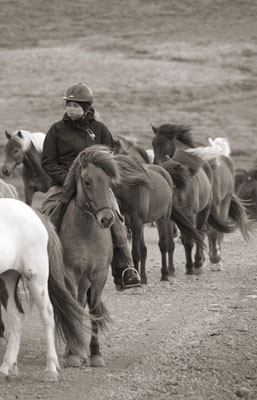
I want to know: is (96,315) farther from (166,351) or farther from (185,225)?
(185,225)

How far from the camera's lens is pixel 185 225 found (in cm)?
1471

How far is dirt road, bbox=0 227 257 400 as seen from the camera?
7273 mm

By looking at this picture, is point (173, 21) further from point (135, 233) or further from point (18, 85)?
point (135, 233)

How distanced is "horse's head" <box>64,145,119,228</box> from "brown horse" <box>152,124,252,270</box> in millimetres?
7484

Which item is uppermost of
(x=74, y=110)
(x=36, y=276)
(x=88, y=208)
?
→ (x=74, y=110)

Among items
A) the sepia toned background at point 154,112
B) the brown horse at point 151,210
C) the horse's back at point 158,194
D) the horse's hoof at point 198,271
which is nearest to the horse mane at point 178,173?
the brown horse at point 151,210

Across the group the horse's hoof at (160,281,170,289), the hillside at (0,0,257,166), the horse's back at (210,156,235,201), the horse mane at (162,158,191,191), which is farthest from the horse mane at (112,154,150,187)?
the hillside at (0,0,257,166)

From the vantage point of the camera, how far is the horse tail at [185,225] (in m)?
14.7

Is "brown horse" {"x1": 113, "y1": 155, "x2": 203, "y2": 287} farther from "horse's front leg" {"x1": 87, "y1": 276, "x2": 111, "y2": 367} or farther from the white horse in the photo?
the white horse

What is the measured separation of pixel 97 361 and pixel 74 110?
8.31 feet

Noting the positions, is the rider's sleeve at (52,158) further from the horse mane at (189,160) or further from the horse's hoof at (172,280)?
the horse mane at (189,160)

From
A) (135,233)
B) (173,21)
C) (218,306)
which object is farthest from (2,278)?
(173,21)

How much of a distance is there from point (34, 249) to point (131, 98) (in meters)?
49.9


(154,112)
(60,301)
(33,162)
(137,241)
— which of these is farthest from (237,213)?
(154,112)
